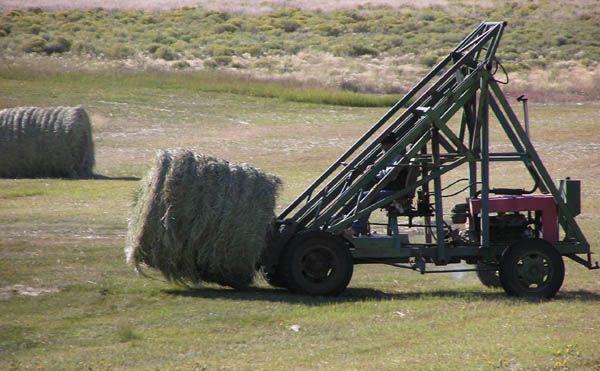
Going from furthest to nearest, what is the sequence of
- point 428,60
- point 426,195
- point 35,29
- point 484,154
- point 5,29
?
1. point 35,29
2. point 5,29
3. point 428,60
4. point 426,195
5. point 484,154

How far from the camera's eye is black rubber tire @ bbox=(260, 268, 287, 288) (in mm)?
14256

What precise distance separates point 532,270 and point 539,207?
0.90 metres

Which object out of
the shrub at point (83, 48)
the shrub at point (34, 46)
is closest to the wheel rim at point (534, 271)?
the shrub at point (83, 48)

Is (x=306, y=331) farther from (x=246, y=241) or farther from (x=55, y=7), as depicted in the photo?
(x=55, y=7)

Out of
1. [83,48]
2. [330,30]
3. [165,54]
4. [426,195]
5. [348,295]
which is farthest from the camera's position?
[330,30]

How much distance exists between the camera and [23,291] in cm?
1372

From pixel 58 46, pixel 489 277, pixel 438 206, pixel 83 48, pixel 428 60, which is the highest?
pixel 58 46

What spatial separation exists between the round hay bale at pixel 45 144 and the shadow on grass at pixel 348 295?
599 inches

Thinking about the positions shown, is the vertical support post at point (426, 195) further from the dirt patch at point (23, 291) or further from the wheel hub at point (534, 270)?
the dirt patch at point (23, 291)

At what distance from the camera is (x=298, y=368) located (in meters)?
10.4

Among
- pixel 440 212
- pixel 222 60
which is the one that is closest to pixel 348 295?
pixel 440 212

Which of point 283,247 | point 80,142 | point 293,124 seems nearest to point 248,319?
→ point 283,247

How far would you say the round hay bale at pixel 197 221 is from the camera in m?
13.6

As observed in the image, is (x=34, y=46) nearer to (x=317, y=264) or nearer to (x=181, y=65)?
(x=181, y=65)
